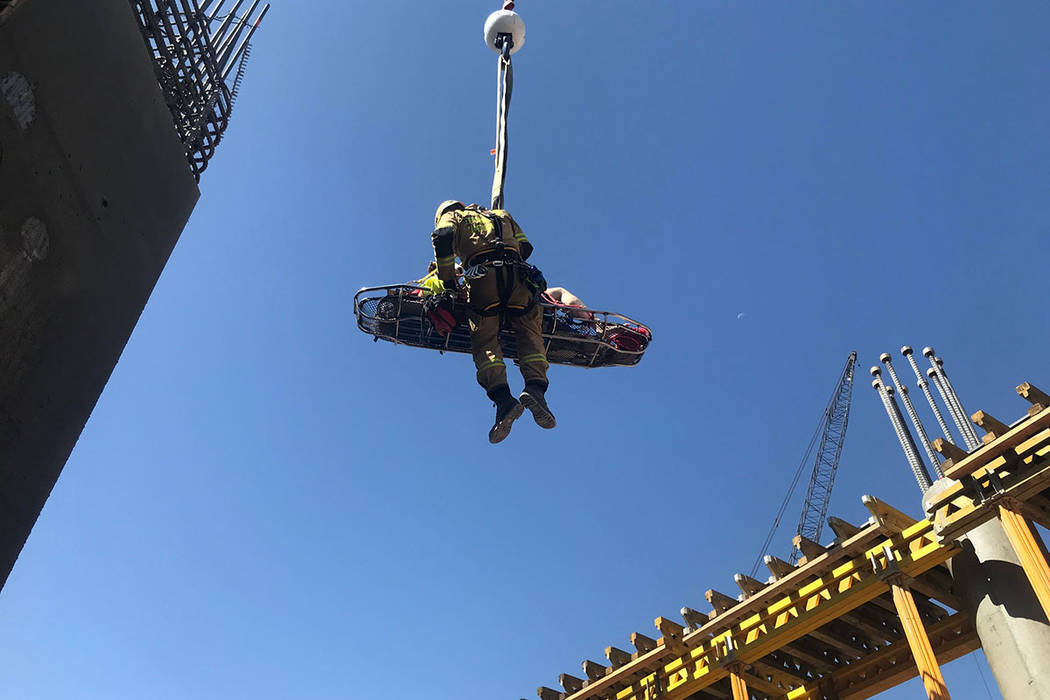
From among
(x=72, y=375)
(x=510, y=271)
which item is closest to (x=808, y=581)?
(x=510, y=271)

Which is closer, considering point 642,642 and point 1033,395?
point 1033,395

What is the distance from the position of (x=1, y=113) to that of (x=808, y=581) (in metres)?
9.56

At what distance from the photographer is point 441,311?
12.4 m

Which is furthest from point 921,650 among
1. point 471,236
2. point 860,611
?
point 471,236

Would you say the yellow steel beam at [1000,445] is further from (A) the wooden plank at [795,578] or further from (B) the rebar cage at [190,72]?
(B) the rebar cage at [190,72]

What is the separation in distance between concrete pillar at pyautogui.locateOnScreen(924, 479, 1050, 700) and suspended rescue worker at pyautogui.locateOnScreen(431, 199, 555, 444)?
5289 mm

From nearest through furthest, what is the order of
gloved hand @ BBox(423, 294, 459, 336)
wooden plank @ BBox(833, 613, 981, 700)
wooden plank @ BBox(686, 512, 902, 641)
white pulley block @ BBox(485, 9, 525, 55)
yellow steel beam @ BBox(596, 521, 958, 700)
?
1. yellow steel beam @ BBox(596, 521, 958, 700)
2. wooden plank @ BBox(686, 512, 902, 641)
3. wooden plank @ BBox(833, 613, 981, 700)
4. gloved hand @ BBox(423, 294, 459, 336)
5. white pulley block @ BBox(485, 9, 525, 55)

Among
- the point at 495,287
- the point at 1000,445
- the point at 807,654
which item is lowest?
the point at 807,654

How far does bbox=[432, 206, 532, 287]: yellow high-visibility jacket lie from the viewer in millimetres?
11555

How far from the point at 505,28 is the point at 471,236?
394cm

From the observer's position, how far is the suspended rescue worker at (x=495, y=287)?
11477 mm

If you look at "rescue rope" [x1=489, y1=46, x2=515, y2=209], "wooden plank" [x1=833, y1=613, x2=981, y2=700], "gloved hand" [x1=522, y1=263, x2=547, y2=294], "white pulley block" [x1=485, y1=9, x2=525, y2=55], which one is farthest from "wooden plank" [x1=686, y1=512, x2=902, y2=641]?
"white pulley block" [x1=485, y1=9, x2=525, y2=55]

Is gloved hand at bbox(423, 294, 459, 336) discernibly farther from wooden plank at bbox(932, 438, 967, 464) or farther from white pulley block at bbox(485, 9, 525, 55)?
wooden plank at bbox(932, 438, 967, 464)

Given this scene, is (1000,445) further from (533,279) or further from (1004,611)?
(533,279)
